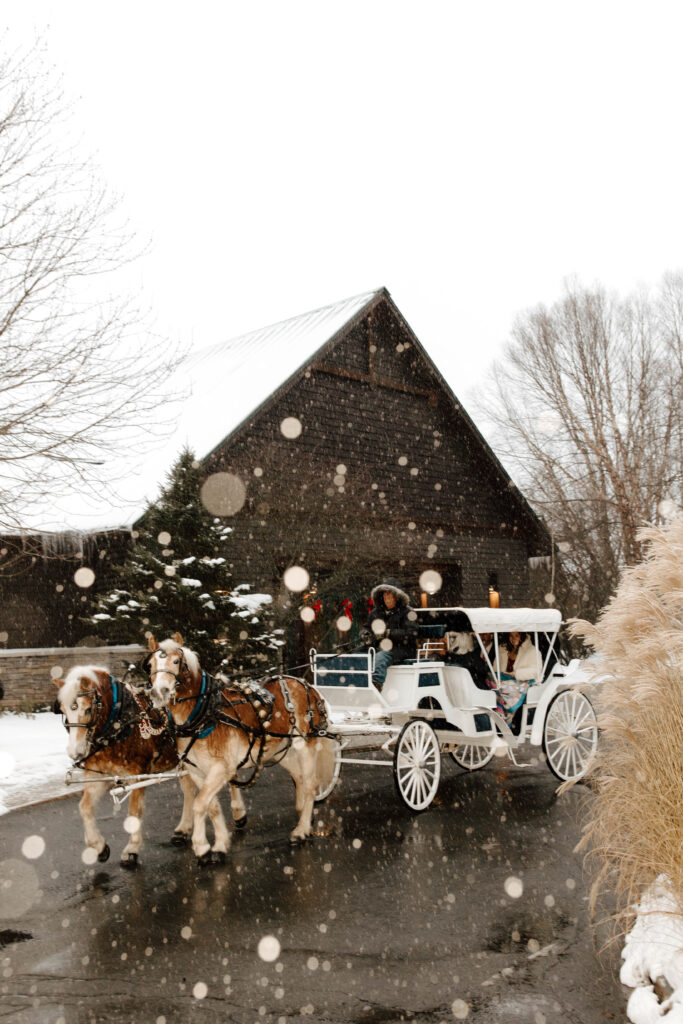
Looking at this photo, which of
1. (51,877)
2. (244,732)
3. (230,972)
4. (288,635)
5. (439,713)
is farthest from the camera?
(288,635)

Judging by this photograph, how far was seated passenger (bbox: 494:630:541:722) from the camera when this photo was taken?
9875mm

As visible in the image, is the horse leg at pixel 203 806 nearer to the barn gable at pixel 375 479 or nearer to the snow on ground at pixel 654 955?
the snow on ground at pixel 654 955

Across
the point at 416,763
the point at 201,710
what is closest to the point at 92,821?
the point at 201,710

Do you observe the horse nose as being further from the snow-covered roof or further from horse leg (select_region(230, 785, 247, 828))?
the snow-covered roof

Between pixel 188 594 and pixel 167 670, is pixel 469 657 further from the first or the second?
pixel 188 594

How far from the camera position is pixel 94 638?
18.3 metres

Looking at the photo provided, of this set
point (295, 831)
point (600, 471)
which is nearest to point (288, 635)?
point (295, 831)

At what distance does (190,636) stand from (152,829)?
625cm

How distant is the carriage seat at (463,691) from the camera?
30.9 feet

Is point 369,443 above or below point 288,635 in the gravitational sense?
above

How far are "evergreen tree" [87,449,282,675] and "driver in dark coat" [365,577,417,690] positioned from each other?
5309 mm

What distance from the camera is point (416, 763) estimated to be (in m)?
8.52

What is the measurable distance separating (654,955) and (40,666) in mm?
14480

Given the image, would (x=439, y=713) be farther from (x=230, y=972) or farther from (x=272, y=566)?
(x=272, y=566)
